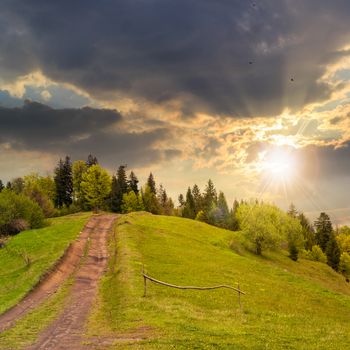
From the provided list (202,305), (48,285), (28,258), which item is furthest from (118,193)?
(202,305)

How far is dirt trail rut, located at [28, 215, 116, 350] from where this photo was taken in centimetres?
2130

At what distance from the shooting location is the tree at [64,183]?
14950 cm

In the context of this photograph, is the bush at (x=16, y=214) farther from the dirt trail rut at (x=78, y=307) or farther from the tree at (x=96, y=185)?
the tree at (x=96, y=185)

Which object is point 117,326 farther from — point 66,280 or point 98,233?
point 98,233

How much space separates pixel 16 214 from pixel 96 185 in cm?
5317

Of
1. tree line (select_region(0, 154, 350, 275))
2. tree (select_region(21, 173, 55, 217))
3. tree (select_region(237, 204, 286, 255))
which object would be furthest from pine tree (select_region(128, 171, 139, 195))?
tree (select_region(237, 204, 286, 255))

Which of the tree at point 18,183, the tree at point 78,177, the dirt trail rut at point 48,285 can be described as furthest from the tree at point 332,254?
the tree at point 18,183

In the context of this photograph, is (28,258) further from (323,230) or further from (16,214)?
(323,230)

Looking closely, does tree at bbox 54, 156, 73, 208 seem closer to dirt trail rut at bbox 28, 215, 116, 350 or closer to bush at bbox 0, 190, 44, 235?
bush at bbox 0, 190, 44, 235

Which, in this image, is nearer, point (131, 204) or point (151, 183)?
point (131, 204)

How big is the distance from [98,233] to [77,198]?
3158 inches

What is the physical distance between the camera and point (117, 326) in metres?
23.6

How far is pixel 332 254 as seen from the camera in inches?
5630

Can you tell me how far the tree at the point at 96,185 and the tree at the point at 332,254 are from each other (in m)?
84.6
